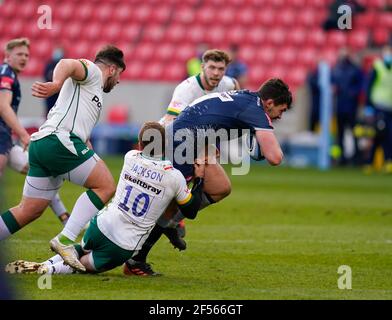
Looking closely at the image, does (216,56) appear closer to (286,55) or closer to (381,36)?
(286,55)

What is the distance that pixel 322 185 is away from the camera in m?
17.6

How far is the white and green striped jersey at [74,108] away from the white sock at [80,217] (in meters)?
0.45

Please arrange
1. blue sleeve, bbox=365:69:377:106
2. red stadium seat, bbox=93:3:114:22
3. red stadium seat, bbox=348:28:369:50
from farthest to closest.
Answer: red stadium seat, bbox=93:3:114:22 → red stadium seat, bbox=348:28:369:50 → blue sleeve, bbox=365:69:377:106

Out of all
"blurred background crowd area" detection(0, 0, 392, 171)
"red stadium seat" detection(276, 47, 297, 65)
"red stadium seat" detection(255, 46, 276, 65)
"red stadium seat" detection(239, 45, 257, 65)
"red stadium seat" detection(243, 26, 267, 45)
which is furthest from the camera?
"red stadium seat" detection(243, 26, 267, 45)

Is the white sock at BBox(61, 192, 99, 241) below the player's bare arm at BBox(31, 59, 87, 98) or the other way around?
below

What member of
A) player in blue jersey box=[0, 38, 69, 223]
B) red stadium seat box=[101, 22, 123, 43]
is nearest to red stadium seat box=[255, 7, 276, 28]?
red stadium seat box=[101, 22, 123, 43]

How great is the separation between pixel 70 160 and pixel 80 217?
483 millimetres

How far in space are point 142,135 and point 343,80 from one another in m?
14.6

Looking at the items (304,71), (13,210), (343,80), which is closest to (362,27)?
(304,71)

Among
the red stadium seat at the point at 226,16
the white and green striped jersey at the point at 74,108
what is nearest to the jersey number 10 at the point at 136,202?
the white and green striped jersey at the point at 74,108

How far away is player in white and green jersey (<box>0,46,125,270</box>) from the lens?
26.9 ft

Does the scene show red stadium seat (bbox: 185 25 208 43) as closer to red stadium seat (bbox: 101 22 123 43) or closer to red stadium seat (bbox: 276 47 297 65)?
red stadium seat (bbox: 101 22 123 43)

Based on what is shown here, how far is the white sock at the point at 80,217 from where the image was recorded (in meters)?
8.10
